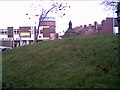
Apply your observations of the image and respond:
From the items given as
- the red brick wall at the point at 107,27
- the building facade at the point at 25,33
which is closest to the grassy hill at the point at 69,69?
the red brick wall at the point at 107,27

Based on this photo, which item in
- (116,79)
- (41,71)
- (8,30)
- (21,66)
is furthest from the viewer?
(8,30)

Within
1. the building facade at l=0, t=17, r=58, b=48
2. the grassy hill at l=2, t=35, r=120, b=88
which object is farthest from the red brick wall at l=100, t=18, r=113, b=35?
the grassy hill at l=2, t=35, r=120, b=88

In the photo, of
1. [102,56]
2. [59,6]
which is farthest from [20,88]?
[59,6]

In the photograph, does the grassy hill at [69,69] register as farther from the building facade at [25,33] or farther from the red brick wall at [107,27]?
the building facade at [25,33]

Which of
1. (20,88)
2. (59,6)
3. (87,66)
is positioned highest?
(59,6)

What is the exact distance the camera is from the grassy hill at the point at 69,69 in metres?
9.82

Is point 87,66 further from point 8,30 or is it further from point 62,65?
point 8,30

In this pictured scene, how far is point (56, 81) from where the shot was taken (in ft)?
34.9

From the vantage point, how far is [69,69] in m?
11.7

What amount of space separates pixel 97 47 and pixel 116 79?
14.7 feet

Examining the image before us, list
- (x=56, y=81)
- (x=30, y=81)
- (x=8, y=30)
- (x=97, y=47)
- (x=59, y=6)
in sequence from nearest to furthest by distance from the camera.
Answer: (x=56, y=81) < (x=30, y=81) < (x=97, y=47) < (x=59, y=6) < (x=8, y=30)

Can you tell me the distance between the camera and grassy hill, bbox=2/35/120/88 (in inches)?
386

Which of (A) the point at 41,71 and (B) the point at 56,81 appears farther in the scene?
(A) the point at 41,71

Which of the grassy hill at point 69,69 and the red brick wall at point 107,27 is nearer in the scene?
the grassy hill at point 69,69
